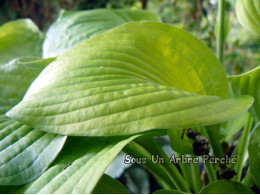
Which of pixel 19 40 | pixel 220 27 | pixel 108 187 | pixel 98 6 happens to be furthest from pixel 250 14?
pixel 98 6

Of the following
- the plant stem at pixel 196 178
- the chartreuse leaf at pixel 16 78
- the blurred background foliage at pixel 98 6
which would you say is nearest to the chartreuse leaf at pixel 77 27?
the chartreuse leaf at pixel 16 78

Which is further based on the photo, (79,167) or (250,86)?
(250,86)

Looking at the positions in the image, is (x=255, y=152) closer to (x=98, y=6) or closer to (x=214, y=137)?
(x=214, y=137)

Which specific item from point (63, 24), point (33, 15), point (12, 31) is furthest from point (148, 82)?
point (33, 15)

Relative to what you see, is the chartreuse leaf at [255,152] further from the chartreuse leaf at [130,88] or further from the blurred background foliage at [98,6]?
the blurred background foliage at [98,6]

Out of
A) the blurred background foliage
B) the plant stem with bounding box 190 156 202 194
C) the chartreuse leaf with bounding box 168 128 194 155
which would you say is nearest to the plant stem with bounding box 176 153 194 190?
the plant stem with bounding box 190 156 202 194

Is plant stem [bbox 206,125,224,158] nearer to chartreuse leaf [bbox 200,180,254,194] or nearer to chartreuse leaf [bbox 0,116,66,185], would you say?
chartreuse leaf [bbox 200,180,254,194]
